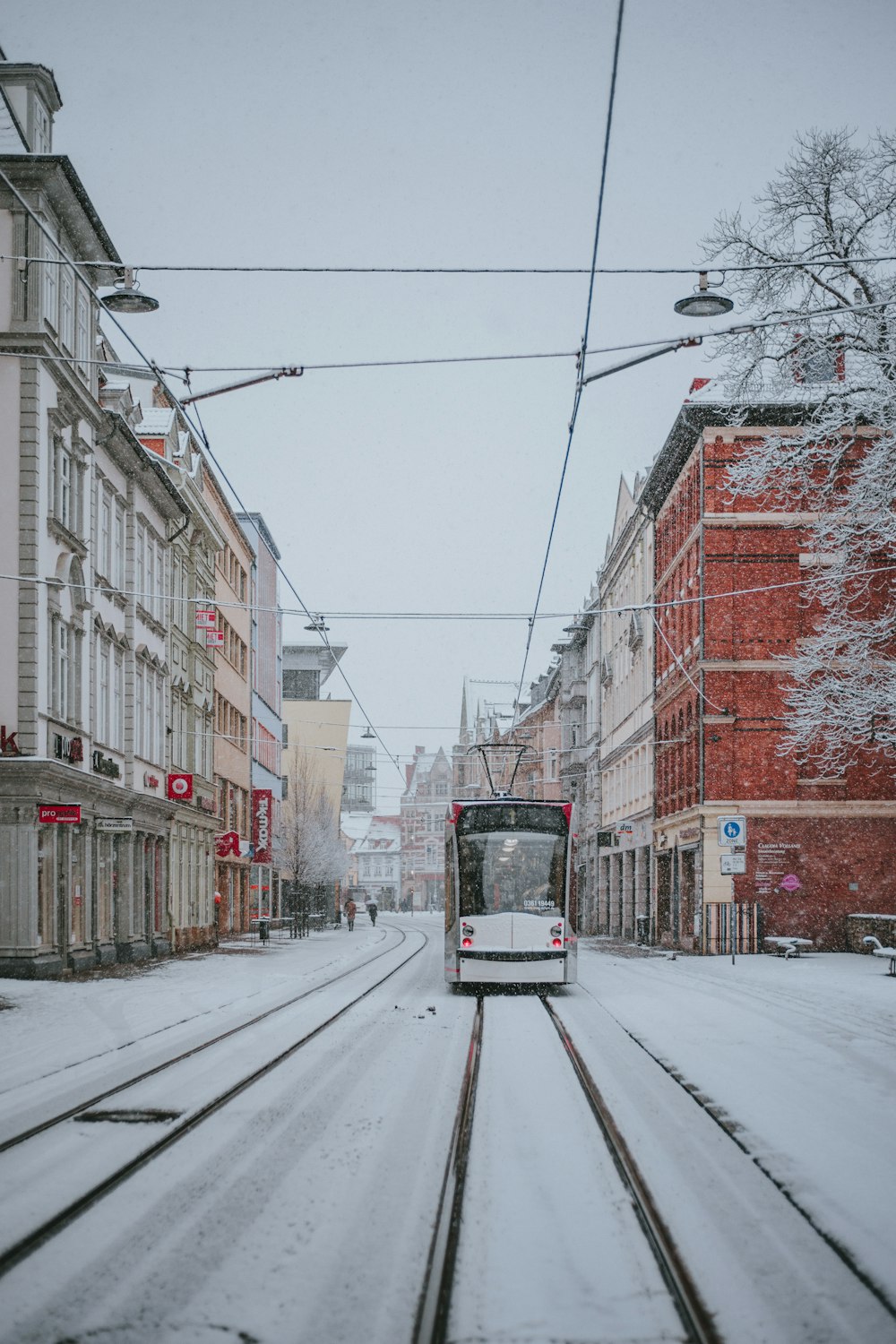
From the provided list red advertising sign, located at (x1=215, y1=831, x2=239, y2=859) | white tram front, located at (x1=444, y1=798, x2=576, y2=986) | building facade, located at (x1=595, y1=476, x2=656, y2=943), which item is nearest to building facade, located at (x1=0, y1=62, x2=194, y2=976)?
red advertising sign, located at (x1=215, y1=831, x2=239, y2=859)

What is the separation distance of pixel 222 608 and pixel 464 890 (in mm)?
33784

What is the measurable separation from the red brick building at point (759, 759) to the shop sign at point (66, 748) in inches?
634

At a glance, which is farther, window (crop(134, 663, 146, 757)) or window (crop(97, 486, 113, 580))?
window (crop(134, 663, 146, 757))

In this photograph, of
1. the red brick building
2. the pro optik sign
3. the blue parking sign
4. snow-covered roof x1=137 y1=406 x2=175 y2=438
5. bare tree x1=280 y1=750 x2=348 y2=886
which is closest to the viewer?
the blue parking sign

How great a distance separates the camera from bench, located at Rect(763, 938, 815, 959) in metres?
36.2

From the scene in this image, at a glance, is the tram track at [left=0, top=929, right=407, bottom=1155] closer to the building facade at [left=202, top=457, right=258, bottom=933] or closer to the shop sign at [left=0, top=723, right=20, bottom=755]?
the shop sign at [left=0, top=723, right=20, bottom=755]

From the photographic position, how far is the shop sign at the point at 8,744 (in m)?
27.5

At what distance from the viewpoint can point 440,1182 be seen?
8742mm

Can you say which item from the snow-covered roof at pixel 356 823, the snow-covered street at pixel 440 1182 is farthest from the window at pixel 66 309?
the snow-covered roof at pixel 356 823

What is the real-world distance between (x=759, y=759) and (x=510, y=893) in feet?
62.4

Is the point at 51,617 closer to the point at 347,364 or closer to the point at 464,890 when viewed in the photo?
the point at 464,890

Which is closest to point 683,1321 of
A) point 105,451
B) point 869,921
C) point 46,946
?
point 46,946

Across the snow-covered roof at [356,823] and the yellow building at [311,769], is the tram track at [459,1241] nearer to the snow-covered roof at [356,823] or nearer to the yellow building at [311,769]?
the yellow building at [311,769]

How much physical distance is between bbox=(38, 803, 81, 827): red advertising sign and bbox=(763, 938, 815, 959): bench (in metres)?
16.5
